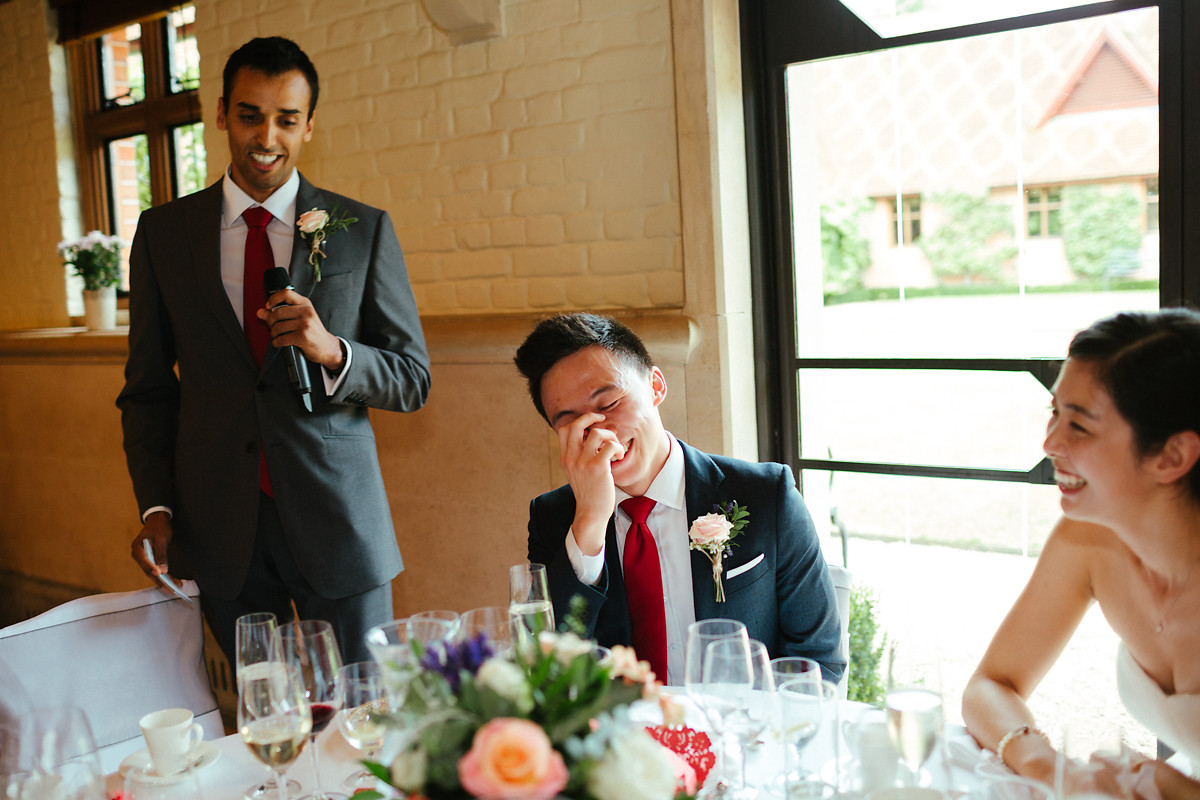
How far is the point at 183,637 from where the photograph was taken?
200 centimetres

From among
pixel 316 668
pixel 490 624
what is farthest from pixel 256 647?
pixel 490 624

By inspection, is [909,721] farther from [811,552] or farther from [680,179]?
[680,179]

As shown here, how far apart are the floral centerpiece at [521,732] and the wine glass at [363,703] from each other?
35 cm

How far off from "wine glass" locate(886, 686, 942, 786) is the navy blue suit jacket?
702 mm

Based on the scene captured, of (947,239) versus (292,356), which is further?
(947,239)

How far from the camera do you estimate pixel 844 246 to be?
9.76 feet

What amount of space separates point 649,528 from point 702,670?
0.76 m

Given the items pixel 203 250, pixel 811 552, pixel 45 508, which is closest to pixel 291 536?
pixel 203 250

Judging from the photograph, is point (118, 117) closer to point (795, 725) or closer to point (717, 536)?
point (717, 536)

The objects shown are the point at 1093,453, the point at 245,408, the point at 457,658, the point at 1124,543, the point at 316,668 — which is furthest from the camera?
the point at 245,408

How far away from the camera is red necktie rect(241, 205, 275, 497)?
2344 mm

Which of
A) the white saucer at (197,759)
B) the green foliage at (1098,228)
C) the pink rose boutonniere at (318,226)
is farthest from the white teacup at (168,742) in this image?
the green foliage at (1098,228)

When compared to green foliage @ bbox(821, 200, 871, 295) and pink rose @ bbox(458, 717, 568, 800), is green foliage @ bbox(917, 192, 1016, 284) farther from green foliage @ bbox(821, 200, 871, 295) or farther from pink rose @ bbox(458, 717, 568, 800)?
pink rose @ bbox(458, 717, 568, 800)

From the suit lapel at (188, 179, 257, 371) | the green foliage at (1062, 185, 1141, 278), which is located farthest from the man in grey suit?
the green foliage at (1062, 185, 1141, 278)
